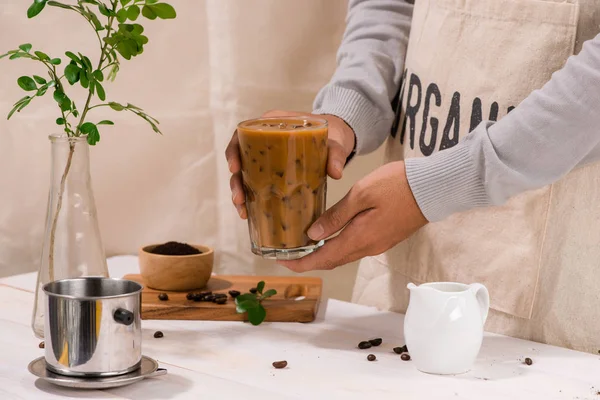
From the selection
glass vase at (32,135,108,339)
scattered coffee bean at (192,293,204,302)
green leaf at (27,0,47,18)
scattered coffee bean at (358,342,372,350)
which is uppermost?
green leaf at (27,0,47,18)

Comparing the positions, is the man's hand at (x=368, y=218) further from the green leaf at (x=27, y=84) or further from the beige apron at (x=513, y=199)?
the green leaf at (x=27, y=84)

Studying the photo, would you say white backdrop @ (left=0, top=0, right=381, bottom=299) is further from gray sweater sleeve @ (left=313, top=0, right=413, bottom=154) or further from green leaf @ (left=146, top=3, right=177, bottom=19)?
green leaf @ (left=146, top=3, right=177, bottom=19)

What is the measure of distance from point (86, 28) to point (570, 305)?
1.12 meters

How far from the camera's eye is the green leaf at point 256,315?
53.6 inches

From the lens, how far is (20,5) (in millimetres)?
1724

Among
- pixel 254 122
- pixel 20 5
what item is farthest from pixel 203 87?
pixel 254 122

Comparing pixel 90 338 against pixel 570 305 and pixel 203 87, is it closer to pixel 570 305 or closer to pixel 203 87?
pixel 570 305

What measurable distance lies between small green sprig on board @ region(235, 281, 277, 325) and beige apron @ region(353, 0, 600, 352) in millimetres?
291

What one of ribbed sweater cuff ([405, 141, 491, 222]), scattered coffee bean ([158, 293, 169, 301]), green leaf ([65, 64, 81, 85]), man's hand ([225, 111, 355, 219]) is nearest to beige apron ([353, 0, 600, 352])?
ribbed sweater cuff ([405, 141, 491, 222])

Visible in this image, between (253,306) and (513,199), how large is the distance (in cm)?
45

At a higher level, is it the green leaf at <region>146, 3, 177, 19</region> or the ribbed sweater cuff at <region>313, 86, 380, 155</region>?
the green leaf at <region>146, 3, 177, 19</region>

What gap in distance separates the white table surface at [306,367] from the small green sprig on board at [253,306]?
2cm

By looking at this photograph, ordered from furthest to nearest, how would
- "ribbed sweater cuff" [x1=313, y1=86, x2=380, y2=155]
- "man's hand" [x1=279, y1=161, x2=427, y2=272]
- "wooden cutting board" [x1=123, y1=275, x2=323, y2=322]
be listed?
1. "ribbed sweater cuff" [x1=313, y1=86, x2=380, y2=155]
2. "wooden cutting board" [x1=123, y1=275, x2=323, y2=322]
3. "man's hand" [x1=279, y1=161, x2=427, y2=272]

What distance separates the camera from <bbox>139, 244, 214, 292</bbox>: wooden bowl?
1.47 m
